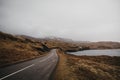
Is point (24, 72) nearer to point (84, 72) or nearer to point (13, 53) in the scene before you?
point (84, 72)

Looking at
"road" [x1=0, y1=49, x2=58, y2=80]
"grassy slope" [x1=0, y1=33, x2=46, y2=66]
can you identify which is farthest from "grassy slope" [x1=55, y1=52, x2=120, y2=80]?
"grassy slope" [x1=0, y1=33, x2=46, y2=66]

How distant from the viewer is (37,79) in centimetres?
1068

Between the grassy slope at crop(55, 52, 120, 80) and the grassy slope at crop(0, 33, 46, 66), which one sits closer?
the grassy slope at crop(55, 52, 120, 80)

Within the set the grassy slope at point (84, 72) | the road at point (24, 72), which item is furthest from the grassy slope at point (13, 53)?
the grassy slope at point (84, 72)

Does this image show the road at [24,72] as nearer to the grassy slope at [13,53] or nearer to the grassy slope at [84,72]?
the grassy slope at [84,72]

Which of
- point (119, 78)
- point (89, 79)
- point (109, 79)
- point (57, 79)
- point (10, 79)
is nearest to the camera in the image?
point (10, 79)

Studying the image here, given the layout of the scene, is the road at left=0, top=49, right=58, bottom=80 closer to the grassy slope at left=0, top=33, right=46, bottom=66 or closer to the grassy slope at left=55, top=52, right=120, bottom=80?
the grassy slope at left=55, top=52, right=120, bottom=80

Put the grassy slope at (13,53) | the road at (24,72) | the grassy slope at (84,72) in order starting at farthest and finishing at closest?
the grassy slope at (13,53)
the grassy slope at (84,72)
the road at (24,72)

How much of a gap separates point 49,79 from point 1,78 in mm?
4450

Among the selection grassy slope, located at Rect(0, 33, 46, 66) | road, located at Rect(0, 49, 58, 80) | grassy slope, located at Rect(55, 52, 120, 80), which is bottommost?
grassy slope, located at Rect(55, 52, 120, 80)

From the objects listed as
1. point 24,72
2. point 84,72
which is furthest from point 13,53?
point 84,72

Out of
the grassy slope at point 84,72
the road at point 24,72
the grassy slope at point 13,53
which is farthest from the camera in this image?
the grassy slope at point 13,53

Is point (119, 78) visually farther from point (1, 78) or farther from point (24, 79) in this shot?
point (1, 78)

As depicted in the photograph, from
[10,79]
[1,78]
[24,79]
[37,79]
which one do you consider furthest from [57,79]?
[1,78]
